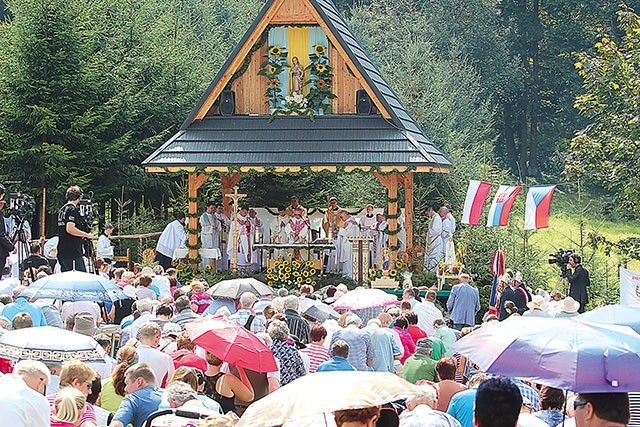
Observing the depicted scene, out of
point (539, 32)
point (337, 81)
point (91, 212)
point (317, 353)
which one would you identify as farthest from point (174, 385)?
point (539, 32)

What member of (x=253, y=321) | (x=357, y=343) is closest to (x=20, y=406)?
(x=357, y=343)

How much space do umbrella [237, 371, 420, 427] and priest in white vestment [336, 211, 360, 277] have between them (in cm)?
2082

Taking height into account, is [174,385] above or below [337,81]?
below

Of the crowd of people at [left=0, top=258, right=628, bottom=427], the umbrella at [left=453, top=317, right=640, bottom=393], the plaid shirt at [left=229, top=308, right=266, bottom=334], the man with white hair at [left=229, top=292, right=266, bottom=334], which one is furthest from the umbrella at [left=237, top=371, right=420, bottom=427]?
the plaid shirt at [left=229, top=308, right=266, bottom=334]

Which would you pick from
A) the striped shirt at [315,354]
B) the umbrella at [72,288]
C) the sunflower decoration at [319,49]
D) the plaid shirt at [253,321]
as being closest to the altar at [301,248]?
the sunflower decoration at [319,49]

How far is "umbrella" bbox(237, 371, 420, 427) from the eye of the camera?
6.12 metres

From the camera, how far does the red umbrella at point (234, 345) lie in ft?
31.9

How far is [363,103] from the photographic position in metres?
27.2

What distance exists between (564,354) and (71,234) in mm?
10981

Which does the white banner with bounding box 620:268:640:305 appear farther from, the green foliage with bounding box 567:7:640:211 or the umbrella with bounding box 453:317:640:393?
the umbrella with bounding box 453:317:640:393

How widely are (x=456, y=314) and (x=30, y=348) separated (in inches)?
521

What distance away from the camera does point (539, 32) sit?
196 ft

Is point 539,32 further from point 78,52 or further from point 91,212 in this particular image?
point 91,212

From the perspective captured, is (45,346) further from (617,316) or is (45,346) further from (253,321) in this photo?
(617,316)
